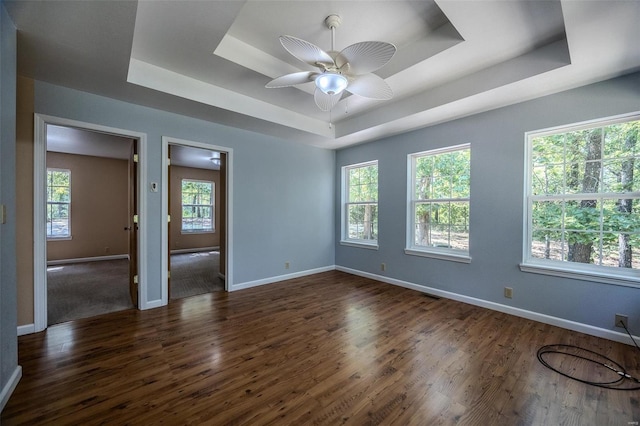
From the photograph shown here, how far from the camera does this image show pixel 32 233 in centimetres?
259

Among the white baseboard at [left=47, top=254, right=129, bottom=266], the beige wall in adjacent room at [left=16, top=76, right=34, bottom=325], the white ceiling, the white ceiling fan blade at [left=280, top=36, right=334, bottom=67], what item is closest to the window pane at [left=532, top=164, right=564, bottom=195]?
the white ceiling

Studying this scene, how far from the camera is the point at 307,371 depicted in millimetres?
2006

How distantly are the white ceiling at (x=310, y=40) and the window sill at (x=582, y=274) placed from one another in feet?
6.29

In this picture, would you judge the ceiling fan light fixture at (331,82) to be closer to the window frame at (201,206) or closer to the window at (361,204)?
the window at (361,204)

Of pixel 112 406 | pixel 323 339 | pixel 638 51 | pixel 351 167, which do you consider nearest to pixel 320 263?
pixel 351 167

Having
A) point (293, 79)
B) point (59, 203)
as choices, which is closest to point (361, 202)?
point (293, 79)

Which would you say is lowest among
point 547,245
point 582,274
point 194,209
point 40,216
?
point 582,274

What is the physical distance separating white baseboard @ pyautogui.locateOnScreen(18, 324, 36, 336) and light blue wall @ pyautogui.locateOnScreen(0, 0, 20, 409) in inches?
39.1

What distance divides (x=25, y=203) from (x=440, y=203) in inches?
194

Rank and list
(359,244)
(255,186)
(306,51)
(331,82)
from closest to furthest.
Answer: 1. (306,51)
2. (331,82)
3. (255,186)
4. (359,244)

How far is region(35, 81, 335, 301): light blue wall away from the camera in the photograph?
9.63 feet

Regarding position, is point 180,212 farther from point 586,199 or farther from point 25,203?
point 586,199

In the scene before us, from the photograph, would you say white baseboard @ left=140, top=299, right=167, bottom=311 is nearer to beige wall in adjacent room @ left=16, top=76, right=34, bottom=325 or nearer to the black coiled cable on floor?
beige wall in adjacent room @ left=16, top=76, right=34, bottom=325

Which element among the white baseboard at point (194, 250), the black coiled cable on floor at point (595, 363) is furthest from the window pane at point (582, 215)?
the white baseboard at point (194, 250)
